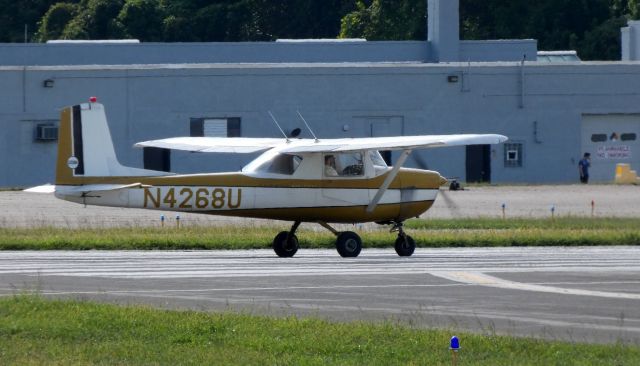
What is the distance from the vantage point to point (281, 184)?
74.8 feet

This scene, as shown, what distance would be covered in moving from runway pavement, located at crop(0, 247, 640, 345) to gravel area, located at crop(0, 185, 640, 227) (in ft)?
33.5

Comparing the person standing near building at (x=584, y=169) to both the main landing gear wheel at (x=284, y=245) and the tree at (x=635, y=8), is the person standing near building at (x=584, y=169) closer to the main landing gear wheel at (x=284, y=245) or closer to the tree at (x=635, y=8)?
the tree at (x=635, y=8)

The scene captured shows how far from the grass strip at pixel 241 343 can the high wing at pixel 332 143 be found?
8.27 m

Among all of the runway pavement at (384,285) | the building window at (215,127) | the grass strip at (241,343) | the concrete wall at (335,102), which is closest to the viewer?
the grass strip at (241,343)

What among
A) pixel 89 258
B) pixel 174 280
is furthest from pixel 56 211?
pixel 174 280

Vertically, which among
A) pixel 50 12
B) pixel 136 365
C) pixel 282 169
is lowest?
pixel 136 365

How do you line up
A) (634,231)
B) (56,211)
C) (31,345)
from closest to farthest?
(31,345) → (634,231) → (56,211)

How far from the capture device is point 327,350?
40.3 feet

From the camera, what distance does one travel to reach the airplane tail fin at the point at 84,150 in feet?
72.1

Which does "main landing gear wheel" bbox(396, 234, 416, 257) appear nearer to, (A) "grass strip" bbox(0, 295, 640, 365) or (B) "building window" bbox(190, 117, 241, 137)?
(A) "grass strip" bbox(0, 295, 640, 365)

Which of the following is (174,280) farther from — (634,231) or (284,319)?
(634,231)

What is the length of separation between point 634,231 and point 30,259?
558 inches

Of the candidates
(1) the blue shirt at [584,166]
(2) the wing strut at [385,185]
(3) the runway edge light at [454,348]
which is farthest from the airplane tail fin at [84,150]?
(1) the blue shirt at [584,166]

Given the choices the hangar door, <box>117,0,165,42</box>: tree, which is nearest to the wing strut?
the hangar door
